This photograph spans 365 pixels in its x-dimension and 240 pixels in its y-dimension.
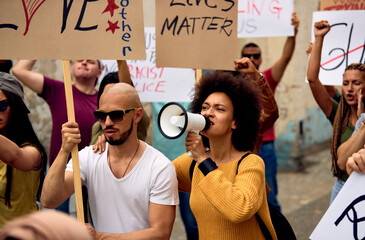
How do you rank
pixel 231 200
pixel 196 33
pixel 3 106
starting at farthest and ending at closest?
1. pixel 196 33
2. pixel 3 106
3. pixel 231 200

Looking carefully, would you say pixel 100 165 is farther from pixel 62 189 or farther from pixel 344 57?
pixel 344 57

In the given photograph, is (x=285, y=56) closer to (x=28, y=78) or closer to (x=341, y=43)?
(x=341, y=43)

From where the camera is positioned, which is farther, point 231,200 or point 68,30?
point 68,30

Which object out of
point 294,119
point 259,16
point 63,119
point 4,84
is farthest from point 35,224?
point 294,119

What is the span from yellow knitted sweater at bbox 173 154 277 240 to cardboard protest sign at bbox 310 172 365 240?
263 mm

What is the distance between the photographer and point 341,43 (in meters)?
3.90

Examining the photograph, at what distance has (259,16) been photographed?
445cm

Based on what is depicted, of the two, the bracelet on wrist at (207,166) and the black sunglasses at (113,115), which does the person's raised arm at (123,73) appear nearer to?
the black sunglasses at (113,115)

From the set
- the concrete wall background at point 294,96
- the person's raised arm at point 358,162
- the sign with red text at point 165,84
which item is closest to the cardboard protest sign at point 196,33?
the sign with red text at point 165,84

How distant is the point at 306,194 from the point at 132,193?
15.8 ft

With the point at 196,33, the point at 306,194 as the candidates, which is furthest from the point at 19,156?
the point at 306,194

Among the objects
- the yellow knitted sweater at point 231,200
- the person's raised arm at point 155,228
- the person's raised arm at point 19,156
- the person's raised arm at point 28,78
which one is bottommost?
the person's raised arm at point 155,228

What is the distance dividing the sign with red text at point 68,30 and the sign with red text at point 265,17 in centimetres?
192

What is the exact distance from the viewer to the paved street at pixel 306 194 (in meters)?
5.37
